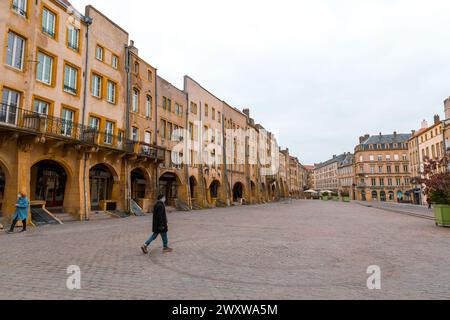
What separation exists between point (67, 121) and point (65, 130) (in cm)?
74

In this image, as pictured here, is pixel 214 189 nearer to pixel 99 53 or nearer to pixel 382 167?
pixel 99 53

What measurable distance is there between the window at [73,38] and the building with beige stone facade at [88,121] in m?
0.08

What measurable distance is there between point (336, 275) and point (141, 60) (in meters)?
24.8

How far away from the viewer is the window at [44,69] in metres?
16.8

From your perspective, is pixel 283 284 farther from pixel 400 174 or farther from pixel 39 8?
pixel 400 174

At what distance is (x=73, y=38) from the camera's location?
A: 19.3 metres

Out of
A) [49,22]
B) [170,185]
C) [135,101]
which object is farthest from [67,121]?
[170,185]

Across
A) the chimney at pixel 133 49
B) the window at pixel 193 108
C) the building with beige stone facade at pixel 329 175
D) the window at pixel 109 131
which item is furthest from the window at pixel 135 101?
the building with beige stone facade at pixel 329 175

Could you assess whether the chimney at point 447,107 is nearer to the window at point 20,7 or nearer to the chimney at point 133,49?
the chimney at point 133,49

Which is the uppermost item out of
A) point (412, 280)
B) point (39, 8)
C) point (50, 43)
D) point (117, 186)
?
point (39, 8)

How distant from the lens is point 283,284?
514 centimetres

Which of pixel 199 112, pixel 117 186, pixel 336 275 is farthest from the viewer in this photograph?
pixel 199 112

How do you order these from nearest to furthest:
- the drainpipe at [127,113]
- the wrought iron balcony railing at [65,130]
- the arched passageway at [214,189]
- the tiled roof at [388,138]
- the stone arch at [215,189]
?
1. the wrought iron balcony railing at [65,130]
2. the drainpipe at [127,113]
3. the stone arch at [215,189]
4. the arched passageway at [214,189]
5. the tiled roof at [388,138]
